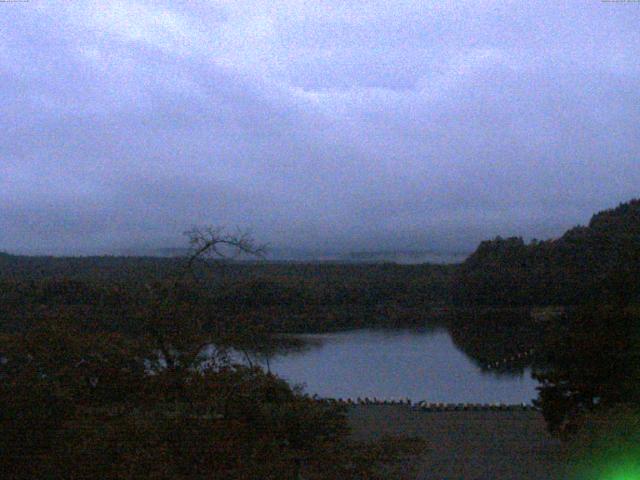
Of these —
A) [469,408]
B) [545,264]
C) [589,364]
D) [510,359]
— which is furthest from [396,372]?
[545,264]

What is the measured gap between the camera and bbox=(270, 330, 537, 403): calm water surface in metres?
20.0

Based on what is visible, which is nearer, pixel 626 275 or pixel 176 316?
pixel 176 316

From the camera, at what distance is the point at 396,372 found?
24.8 metres

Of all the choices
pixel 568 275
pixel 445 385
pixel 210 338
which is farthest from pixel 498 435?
pixel 568 275

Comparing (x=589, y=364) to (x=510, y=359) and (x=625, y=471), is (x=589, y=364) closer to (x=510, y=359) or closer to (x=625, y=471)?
(x=625, y=471)

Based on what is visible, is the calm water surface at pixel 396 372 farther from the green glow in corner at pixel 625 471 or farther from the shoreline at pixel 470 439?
the green glow in corner at pixel 625 471

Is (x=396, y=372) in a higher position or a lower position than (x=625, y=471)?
lower

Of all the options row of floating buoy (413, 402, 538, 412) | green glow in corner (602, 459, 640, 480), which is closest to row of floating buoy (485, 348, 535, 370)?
row of floating buoy (413, 402, 538, 412)

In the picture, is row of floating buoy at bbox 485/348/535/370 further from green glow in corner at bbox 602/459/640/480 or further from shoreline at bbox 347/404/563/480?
green glow in corner at bbox 602/459/640/480

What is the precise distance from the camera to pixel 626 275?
36.3 feet

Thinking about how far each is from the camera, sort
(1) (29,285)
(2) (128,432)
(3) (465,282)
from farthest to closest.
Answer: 1. (3) (465,282)
2. (1) (29,285)
3. (2) (128,432)

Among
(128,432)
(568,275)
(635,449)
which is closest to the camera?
(635,449)

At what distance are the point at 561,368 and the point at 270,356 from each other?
14.0ft

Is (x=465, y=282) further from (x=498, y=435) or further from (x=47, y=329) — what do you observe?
(x=47, y=329)
